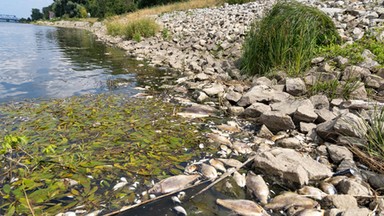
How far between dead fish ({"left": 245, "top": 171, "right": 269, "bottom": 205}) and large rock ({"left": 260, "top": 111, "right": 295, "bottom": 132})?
1.35 meters

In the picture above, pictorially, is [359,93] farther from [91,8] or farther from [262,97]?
[91,8]

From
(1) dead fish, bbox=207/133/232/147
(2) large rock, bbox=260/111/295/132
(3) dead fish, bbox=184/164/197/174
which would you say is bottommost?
(3) dead fish, bbox=184/164/197/174

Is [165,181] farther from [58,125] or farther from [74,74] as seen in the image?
[74,74]

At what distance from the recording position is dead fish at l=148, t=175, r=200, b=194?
107 inches

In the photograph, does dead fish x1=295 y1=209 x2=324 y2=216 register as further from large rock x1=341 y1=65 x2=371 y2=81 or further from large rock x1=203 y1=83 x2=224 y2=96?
large rock x1=203 y1=83 x2=224 y2=96

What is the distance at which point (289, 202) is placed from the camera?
2.52 metres

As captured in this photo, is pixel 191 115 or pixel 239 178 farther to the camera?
pixel 191 115

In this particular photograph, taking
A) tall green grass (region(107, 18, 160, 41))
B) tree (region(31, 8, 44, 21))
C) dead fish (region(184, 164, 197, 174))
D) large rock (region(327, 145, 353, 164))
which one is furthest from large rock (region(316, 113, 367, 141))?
Result: tree (region(31, 8, 44, 21))

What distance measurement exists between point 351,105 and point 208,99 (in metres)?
2.47

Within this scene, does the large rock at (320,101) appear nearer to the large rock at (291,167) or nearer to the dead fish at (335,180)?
the large rock at (291,167)

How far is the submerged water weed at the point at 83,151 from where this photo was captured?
8.46 feet

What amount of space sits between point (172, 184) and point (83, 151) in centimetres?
123

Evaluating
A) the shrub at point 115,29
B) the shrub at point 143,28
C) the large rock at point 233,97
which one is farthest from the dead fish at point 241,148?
the shrub at point 115,29

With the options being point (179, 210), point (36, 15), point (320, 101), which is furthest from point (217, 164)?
point (36, 15)
